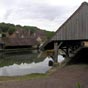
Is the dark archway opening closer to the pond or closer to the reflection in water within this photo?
the pond

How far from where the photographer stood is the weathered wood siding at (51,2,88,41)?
17953 millimetres

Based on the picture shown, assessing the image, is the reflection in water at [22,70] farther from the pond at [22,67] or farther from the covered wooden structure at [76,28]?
the covered wooden structure at [76,28]

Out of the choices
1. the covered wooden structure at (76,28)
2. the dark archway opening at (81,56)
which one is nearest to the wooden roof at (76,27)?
the covered wooden structure at (76,28)

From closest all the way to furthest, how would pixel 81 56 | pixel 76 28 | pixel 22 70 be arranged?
pixel 76 28, pixel 22 70, pixel 81 56

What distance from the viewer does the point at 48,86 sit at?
11.8 metres

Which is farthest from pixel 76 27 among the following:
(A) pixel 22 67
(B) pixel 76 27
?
(A) pixel 22 67

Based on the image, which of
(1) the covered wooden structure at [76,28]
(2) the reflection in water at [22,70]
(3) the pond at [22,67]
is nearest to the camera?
(1) the covered wooden structure at [76,28]

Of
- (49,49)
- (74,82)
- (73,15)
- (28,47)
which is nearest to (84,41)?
(73,15)

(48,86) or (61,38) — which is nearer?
(48,86)

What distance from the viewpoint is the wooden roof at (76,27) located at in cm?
1795

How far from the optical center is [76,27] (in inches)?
722

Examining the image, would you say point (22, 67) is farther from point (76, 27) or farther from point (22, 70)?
point (76, 27)

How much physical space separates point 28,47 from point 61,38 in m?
54.6

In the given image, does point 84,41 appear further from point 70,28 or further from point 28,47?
point 28,47
